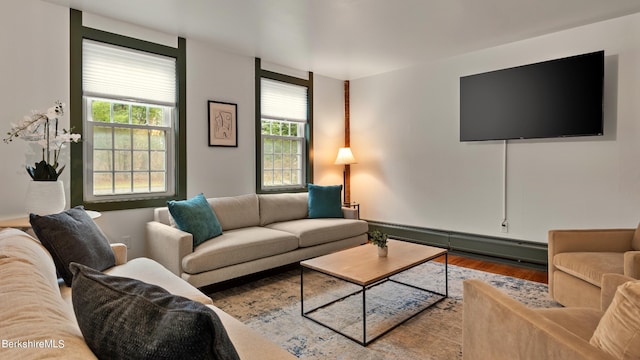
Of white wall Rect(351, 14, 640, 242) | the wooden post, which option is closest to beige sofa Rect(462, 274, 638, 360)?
white wall Rect(351, 14, 640, 242)

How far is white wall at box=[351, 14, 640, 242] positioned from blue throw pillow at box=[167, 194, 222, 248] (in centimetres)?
282

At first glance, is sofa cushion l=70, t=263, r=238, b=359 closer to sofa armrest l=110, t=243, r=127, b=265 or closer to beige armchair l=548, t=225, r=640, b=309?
sofa armrest l=110, t=243, r=127, b=265

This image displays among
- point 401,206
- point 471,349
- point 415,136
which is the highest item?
point 415,136

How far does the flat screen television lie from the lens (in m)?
3.42

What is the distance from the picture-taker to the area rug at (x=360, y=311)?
218 centimetres

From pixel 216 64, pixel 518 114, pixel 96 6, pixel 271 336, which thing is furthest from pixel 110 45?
pixel 518 114

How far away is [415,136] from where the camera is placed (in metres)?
4.91

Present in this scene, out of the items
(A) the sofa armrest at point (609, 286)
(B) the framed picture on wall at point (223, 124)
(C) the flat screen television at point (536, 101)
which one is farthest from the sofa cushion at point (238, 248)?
(C) the flat screen television at point (536, 101)

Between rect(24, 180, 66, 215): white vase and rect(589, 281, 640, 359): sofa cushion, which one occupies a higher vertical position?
→ rect(24, 180, 66, 215): white vase

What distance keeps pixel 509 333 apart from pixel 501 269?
2.90m

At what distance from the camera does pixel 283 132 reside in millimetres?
5055

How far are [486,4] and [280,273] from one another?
3.21 metres

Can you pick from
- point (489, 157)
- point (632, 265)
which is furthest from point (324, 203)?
point (632, 265)

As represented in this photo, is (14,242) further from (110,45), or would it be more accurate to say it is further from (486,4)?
(486,4)
